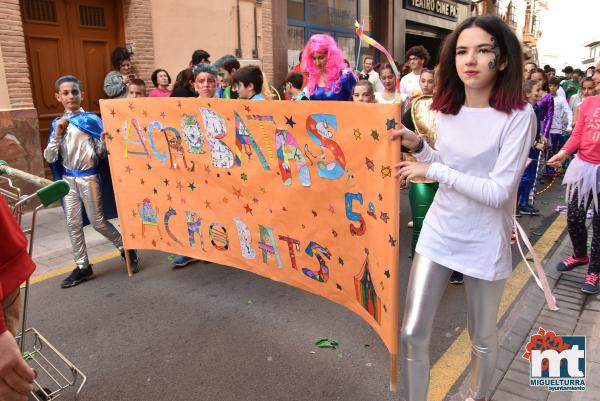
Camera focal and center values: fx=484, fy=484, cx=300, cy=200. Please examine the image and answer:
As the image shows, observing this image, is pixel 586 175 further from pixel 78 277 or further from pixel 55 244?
pixel 55 244

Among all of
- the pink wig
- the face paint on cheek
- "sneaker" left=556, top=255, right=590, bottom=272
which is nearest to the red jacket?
the face paint on cheek

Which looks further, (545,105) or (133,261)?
(545,105)

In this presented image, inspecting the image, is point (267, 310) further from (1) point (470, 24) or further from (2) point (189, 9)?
(2) point (189, 9)

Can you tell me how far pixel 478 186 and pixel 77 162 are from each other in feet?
12.0

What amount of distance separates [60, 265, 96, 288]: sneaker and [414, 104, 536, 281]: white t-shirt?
3524mm

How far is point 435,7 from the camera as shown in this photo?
2078 cm

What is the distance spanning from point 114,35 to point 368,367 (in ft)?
25.9

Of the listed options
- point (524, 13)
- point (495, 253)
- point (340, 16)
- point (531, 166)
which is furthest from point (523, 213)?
point (524, 13)

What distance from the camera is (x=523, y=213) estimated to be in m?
6.69

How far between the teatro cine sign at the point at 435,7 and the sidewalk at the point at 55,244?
1568cm

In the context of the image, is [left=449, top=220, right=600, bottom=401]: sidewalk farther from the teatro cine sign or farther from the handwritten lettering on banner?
the teatro cine sign

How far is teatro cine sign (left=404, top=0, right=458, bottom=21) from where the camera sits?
18.7m

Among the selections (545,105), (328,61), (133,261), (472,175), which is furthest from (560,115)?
(472,175)

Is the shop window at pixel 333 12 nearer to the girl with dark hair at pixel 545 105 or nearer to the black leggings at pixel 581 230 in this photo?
the girl with dark hair at pixel 545 105
